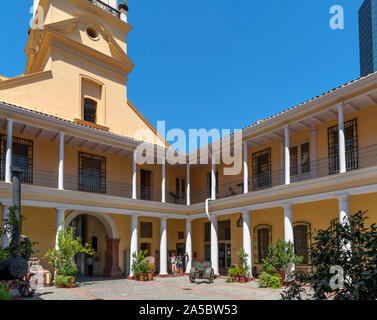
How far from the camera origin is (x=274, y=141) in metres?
19.0

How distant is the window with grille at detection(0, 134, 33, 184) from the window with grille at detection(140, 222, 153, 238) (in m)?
7.44

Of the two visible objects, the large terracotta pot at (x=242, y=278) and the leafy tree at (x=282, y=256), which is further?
the large terracotta pot at (x=242, y=278)

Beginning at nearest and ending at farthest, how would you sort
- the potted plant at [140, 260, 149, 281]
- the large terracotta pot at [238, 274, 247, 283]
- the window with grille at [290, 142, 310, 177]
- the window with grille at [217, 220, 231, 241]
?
the large terracotta pot at [238, 274, 247, 283] < the window with grille at [290, 142, 310, 177] < the potted plant at [140, 260, 149, 281] < the window with grille at [217, 220, 231, 241]

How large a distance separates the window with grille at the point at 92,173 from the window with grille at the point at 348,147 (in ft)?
38.3

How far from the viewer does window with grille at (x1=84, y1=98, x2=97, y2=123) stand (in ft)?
71.2

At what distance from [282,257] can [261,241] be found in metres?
4.83

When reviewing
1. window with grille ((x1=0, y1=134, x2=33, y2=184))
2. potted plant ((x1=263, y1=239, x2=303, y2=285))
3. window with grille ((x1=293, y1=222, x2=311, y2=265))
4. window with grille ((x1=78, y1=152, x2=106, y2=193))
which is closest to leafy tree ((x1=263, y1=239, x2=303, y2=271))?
potted plant ((x1=263, y1=239, x2=303, y2=285))

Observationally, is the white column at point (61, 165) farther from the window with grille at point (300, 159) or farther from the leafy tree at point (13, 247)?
the window with grille at point (300, 159)

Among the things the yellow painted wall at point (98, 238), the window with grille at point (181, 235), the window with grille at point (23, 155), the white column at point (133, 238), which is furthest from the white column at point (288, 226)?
the window with grille at point (23, 155)

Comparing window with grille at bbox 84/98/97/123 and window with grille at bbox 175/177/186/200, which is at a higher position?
window with grille at bbox 84/98/97/123

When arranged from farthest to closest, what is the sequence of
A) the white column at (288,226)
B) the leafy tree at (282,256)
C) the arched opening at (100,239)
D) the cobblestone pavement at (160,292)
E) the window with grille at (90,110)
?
the window with grille at (90,110) < the arched opening at (100,239) < the white column at (288,226) < the leafy tree at (282,256) < the cobblestone pavement at (160,292)

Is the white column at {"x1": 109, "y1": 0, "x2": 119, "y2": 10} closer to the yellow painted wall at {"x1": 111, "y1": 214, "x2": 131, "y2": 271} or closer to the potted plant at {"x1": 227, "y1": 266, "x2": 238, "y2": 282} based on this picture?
the yellow painted wall at {"x1": 111, "y1": 214, "x2": 131, "y2": 271}

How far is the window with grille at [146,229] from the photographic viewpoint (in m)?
22.3

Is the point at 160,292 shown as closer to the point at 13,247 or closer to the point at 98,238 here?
the point at 13,247
